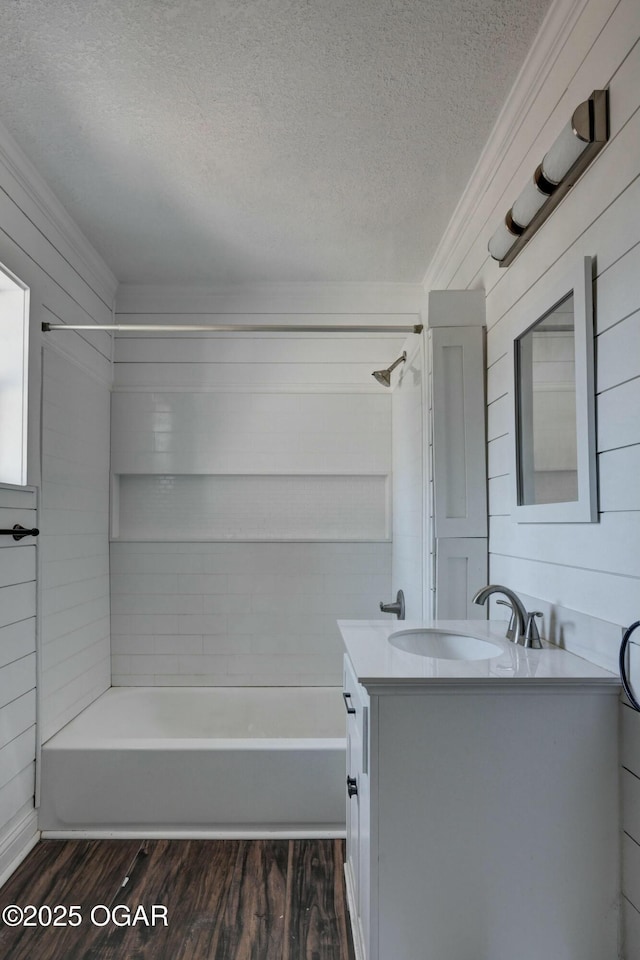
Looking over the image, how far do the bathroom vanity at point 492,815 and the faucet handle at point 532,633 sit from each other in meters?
0.27

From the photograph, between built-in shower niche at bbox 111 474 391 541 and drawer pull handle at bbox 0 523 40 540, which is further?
built-in shower niche at bbox 111 474 391 541

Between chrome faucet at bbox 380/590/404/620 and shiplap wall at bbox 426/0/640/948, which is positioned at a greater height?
shiplap wall at bbox 426/0/640/948

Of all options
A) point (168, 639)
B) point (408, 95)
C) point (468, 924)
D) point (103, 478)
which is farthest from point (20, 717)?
point (408, 95)

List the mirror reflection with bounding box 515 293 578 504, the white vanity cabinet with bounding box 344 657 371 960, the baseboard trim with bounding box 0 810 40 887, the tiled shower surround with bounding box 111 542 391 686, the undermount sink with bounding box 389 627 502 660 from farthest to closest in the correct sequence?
the tiled shower surround with bounding box 111 542 391 686 → the baseboard trim with bounding box 0 810 40 887 → the undermount sink with bounding box 389 627 502 660 → the mirror reflection with bounding box 515 293 578 504 → the white vanity cabinet with bounding box 344 657 371 960

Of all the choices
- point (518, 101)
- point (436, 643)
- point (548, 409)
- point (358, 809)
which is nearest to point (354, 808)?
point (358, 809)

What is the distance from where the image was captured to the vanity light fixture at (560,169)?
50.6 inches

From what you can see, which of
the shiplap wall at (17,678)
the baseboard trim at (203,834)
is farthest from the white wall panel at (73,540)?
the baseboard trim at (203,834)

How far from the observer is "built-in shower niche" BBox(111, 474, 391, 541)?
3.39 metres

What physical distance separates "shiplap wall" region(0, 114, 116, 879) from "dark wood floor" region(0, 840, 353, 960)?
0.25 metres

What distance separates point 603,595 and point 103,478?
2.66m

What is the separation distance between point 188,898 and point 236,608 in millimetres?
1537

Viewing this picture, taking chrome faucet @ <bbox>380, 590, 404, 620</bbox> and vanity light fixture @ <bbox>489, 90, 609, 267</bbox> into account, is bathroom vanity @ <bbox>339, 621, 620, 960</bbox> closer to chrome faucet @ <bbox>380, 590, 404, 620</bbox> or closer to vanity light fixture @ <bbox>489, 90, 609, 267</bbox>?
vanity light fixture @ <bbox>489, 90, 609, 267</bbox>

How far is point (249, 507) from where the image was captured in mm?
3420

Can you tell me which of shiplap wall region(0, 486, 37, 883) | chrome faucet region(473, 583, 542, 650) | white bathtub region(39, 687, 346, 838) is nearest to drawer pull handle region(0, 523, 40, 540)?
shiplap wall region(0, 486, 37, 883)
